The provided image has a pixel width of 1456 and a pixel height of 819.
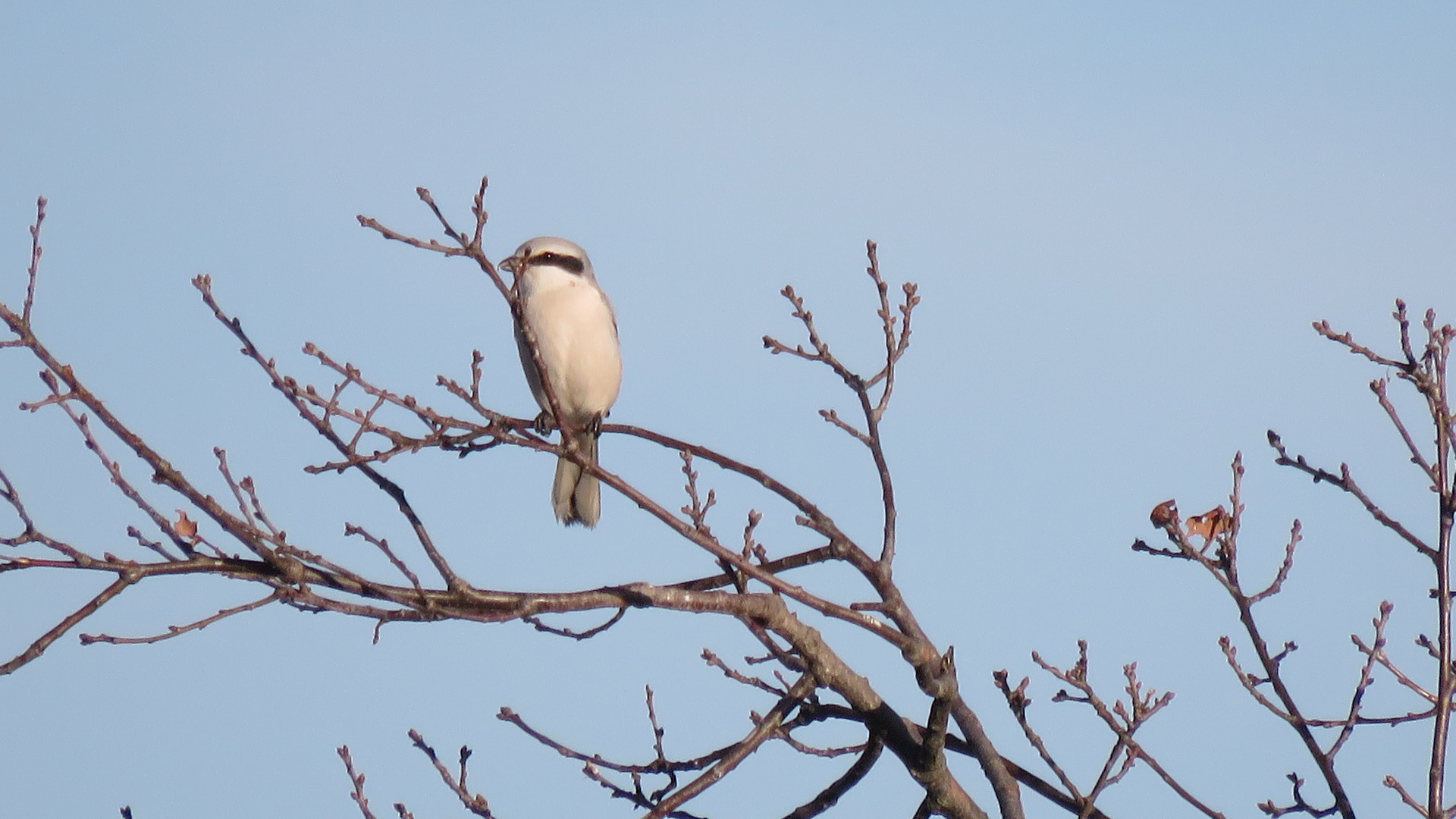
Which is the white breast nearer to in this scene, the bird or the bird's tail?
the bird

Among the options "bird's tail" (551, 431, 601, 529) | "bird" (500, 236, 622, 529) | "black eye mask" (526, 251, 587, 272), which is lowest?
"bird's tail" (551, 431, 601, 529)

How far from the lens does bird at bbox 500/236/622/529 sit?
21.4 ft

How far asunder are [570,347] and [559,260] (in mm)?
475

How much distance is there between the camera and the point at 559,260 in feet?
22.3

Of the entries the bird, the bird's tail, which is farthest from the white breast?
the bird's tail

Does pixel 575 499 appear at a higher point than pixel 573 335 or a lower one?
lower

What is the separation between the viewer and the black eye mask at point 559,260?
6.73 metres

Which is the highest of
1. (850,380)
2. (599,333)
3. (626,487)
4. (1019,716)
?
(599,333)

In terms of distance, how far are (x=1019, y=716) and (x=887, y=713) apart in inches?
13.1

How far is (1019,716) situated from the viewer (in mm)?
3689

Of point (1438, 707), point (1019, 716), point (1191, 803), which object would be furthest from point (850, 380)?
point (1438, 707)

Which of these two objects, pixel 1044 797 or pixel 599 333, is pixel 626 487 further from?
pixel 599 333

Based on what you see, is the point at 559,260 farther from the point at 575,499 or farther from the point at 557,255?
the point at 575,499

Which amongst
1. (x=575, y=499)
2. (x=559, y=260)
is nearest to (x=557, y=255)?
(x=559, y=260)
